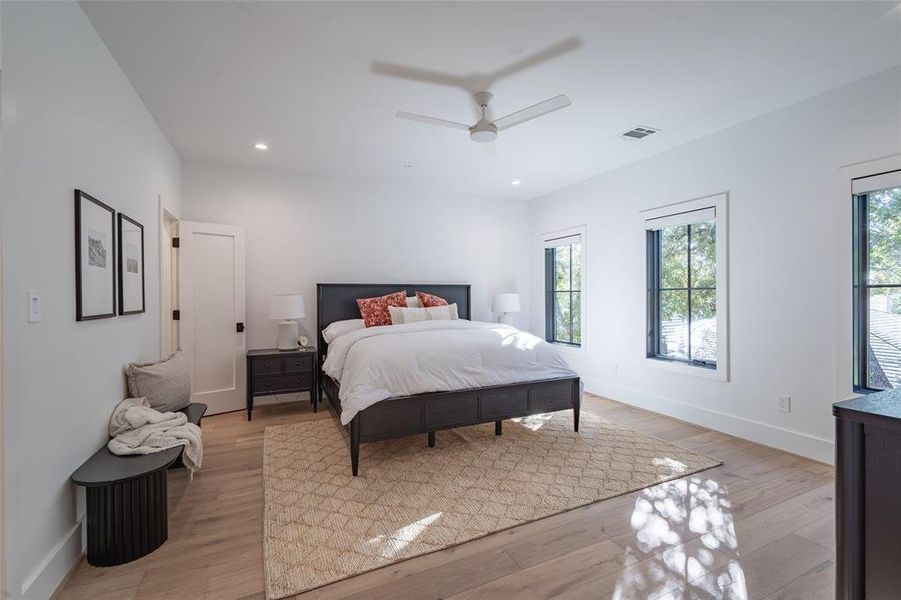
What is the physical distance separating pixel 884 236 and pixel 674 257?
5.06 ft

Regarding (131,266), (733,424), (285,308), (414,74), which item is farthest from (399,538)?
(733,424)

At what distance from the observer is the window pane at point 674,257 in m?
3.99

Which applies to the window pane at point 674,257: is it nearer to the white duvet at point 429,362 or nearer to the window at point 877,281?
the window at point 877,281

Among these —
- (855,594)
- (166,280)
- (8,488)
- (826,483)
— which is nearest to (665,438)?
(826,483)

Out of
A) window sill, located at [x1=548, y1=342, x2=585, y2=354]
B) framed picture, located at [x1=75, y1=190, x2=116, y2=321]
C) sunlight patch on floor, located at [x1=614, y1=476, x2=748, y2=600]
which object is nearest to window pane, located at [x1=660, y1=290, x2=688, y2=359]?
window sill, located at [x1=548, y1=342, x2=585, y2=354]

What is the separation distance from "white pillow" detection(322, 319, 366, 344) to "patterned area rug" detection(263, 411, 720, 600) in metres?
0.95

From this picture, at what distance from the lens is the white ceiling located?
6.78 ft

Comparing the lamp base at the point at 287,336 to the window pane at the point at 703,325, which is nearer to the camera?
the window pane at the point at 703,325

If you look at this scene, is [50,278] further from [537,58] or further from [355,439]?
[537,58]

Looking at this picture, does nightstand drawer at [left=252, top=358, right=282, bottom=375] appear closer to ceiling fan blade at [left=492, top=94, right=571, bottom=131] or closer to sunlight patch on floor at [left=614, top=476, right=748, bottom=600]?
ceiling fan blade at [left=492, top=94, right=571, bottom=131]

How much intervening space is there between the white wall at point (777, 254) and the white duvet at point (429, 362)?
1.43m

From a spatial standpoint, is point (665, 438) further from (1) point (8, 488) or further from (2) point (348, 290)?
(1) point (8, 488)

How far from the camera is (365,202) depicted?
5.05 m

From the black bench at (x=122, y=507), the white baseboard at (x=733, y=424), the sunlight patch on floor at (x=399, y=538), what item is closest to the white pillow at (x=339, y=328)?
the black bench at (x=122, y=507)
